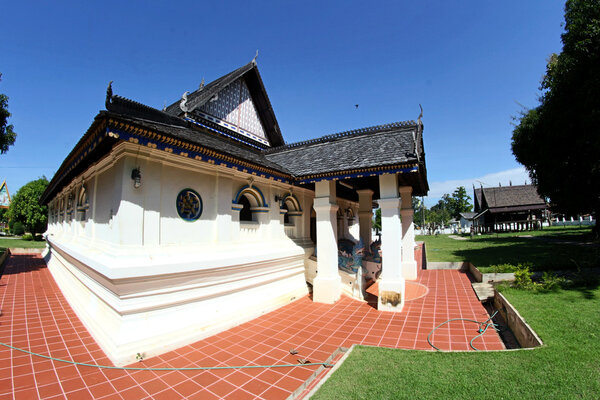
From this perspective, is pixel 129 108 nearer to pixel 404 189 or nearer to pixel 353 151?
pixel 353 151

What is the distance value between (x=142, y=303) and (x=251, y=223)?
345 cm

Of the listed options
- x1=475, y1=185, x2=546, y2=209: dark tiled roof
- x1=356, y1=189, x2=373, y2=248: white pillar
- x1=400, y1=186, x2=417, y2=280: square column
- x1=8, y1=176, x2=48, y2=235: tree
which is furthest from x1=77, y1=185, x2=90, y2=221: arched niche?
x1=475, y1=185, x2=546, y2=209: dark tiled roof

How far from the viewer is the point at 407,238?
11672 millimetres

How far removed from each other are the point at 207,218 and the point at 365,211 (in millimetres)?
8035

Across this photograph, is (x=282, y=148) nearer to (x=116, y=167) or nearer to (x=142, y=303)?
(x=116, y=167)

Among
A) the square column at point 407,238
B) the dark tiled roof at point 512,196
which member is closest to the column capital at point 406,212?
the square column at point 407,238

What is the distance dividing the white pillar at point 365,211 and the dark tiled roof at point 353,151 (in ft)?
9.00

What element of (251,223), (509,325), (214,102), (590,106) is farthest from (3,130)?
(590,106)

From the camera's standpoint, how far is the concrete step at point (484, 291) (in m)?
7.68

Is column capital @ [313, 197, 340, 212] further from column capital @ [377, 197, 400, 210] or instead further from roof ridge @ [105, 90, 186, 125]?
roof ridge @ [105, 90, 186, 125]

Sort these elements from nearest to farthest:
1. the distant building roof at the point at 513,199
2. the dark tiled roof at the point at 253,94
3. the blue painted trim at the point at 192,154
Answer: the blue painted trim at the point at 192,154, the dark tiled roof at the point at 253,94, the distant building roof at the point at 513,199

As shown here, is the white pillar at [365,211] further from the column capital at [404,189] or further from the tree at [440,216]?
the tree at [440,216]

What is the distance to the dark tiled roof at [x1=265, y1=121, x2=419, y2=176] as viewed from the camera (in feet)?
24.4

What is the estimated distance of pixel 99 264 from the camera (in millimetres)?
5148
